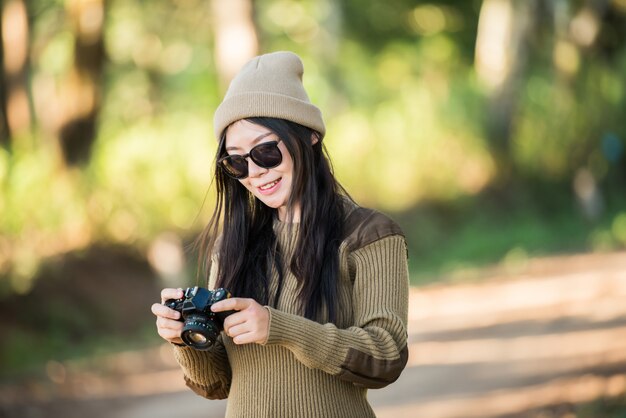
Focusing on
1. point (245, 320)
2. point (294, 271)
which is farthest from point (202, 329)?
point (294, 271)

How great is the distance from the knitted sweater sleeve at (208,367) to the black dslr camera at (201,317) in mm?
112

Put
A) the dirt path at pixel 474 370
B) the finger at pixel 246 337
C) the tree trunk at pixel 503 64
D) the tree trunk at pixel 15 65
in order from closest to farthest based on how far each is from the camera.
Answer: the finger at pixel 246 337 < the dirt path at pixel 474 370 < the tree trunk at pixel 15 65 < the tree trunk at pixel 503 64

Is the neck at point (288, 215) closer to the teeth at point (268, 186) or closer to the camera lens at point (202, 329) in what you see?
the teeth at point (268, 186)

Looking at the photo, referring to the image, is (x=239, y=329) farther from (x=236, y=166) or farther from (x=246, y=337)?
(x=236, y=166)

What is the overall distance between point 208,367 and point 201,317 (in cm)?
36

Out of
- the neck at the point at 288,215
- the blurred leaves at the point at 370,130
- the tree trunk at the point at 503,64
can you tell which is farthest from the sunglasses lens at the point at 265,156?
the tree trunk at the point at 503,64

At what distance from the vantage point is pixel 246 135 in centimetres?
282

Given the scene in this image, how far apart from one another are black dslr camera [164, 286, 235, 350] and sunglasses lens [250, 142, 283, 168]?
384 millimetres

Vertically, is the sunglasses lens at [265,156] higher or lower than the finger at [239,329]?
higher

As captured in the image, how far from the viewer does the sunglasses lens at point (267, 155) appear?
2773 mm

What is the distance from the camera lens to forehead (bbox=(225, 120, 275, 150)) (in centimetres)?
280

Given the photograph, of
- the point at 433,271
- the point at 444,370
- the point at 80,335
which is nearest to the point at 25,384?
the point at 80,335

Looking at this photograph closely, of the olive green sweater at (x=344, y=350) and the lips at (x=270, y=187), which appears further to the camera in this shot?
the lips at (x=270, y=187)

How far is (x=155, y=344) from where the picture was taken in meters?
10.7
